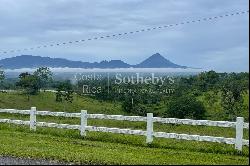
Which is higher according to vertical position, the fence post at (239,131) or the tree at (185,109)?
the fence post at (239,131)

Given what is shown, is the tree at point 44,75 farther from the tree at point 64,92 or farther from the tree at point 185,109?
the tree at point 185,109

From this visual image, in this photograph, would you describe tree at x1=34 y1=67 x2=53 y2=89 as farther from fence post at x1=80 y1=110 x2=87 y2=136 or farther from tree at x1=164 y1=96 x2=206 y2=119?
fence post at x1=80 y1=110 x2=87 y2=136

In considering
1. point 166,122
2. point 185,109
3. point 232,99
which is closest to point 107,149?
point 166,122

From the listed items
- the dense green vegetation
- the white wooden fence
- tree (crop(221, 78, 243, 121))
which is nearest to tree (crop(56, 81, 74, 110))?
the dense green vegetation

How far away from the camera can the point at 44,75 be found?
122 meters

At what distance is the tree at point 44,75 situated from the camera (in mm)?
119000

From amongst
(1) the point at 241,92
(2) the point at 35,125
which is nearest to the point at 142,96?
(1) the point at 241,92

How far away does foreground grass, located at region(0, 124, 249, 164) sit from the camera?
13289 millimetres

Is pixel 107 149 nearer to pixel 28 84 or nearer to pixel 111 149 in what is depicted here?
pixel 111 149

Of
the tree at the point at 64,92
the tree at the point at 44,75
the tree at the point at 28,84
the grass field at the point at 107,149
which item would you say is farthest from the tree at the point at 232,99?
the grass field at the point at 107,149

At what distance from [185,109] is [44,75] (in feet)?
182

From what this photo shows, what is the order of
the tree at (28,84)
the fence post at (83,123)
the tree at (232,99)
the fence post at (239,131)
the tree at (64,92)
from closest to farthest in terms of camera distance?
the fence post at (239,131) < the fence post at (83,123) < the tree at (232,99) < the tree at (64,92) < the tree at (28,84)

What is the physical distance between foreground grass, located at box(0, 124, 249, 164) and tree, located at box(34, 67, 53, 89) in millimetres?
100044

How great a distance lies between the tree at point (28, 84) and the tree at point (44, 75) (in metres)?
6.57
